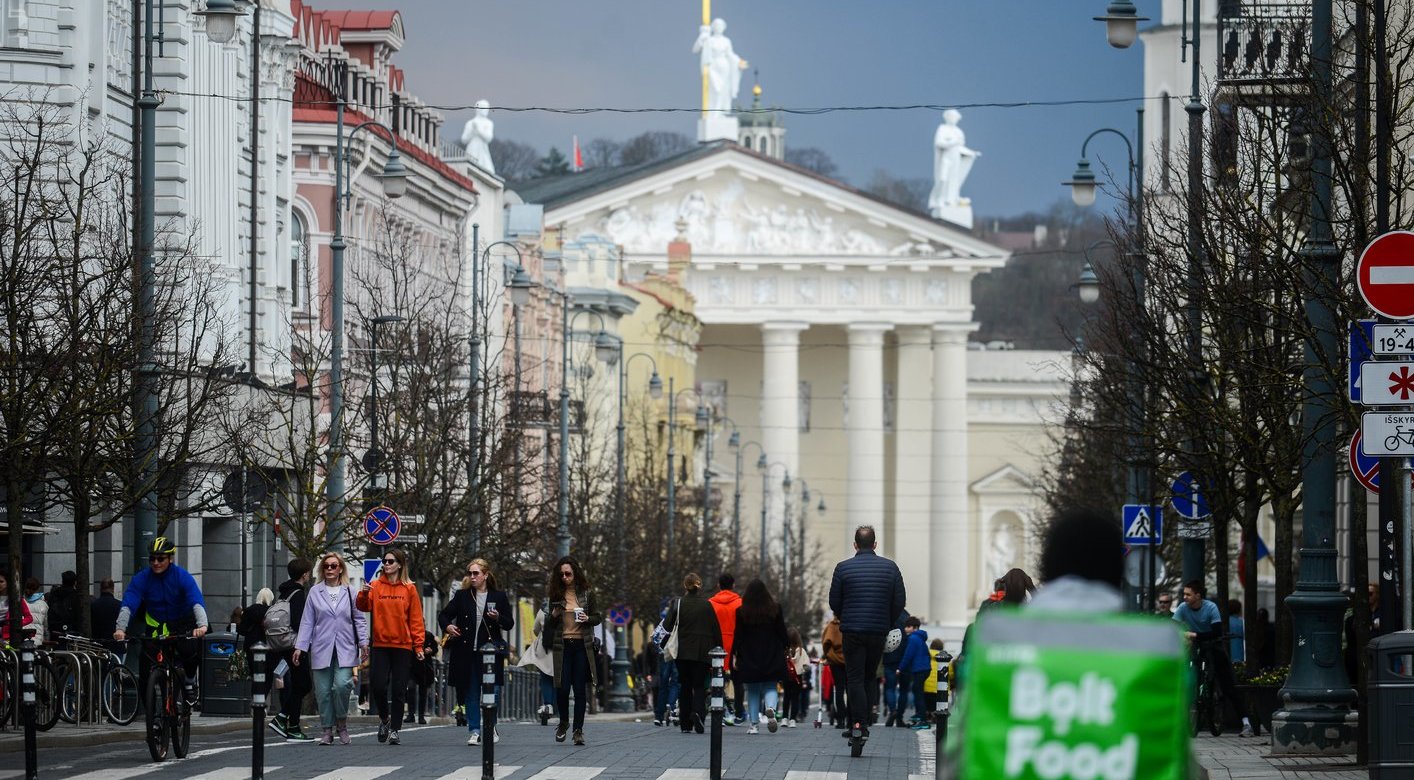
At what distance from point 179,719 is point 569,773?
2.84 meters

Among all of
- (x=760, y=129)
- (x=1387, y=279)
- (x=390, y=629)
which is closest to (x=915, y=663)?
(x=390, y=629)

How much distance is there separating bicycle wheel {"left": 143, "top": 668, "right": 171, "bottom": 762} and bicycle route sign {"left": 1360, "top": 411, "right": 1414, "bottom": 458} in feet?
26.7

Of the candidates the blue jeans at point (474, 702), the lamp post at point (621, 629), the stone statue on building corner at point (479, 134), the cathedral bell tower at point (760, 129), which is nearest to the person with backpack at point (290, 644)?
the blue jeans at point (474, 702)

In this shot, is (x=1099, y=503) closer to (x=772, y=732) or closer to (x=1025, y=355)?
(x=772, y=732)

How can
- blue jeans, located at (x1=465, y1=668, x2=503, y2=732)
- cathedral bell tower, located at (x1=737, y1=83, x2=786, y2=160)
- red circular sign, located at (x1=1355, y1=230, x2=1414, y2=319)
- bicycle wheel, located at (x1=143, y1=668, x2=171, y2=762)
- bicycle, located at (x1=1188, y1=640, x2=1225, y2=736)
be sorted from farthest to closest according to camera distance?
1. cathedral bell tower, located at (x1=737, y1=83, x2=786, y2=160)
2. bicycle, located at (x1=1188, y1=640, x2=1225, y2=736)
3. blue jeans, located at (x1=465, y1=668, x2=503, y2=732)
4. bicycle wheel, located at (x1=143, y1=668, x2=171, y2=762)
5. red circular sign, located at (x1=1355, y1=230, x2=1414, y2=319)

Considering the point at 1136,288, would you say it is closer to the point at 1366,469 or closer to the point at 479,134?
the point at 1366,469

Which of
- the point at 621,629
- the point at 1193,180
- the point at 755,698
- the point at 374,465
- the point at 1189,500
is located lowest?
the point at 621,629

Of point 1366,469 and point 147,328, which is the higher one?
point 147,328

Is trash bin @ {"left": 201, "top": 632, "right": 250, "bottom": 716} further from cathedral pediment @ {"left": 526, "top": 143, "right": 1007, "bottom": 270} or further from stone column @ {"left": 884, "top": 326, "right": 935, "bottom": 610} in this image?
stone column @ {"left": 884, "top": 326, "right": 935, "bottom": 610}

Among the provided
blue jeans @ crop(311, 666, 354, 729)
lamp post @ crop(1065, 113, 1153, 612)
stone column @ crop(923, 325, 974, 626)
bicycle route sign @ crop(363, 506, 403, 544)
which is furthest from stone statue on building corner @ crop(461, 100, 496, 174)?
blue jeans @ crop(311, 666, 354, 729)

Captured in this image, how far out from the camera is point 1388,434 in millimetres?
15930

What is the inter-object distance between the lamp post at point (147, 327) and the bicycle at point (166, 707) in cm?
603

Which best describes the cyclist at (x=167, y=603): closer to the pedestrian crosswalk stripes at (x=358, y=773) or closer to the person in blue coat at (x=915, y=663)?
the pedestrian crosswalk stripes at (x=358, y=773)

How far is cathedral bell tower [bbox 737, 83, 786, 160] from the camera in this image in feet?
514
